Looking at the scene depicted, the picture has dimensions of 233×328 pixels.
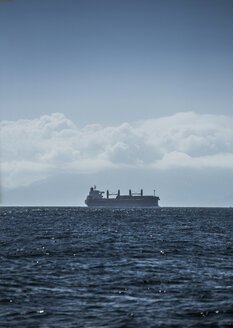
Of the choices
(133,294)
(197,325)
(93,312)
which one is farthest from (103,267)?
(197,325)

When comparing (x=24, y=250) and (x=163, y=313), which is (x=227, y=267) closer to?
(x=163, y=313)

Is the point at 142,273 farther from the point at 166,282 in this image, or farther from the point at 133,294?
the point at 133,294

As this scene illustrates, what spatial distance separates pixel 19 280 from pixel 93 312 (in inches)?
328

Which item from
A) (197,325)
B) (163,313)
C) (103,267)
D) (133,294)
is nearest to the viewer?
(197,325)

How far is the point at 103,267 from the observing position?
100 feet

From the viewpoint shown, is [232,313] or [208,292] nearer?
[232,313]

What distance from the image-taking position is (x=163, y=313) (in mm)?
18625

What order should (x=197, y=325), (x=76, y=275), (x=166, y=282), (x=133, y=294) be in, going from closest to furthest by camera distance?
(x=197, y=325) → (x=133, y=294) → (x=166, y=282) → (x=76, y=275)

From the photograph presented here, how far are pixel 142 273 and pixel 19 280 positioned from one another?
799cm

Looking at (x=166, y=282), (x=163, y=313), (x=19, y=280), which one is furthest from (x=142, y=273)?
(x=163, y=313)

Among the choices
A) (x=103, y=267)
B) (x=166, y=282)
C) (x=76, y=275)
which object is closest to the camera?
(x=166, y=282)

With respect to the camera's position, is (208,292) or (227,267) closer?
(208,292)

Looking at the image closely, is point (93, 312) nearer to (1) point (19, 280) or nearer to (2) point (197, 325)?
(2) point (197, 325)

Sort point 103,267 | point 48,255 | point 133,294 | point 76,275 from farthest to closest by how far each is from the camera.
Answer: point 48,255 → point 103,267 → point 76,275 → point 133,294
